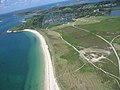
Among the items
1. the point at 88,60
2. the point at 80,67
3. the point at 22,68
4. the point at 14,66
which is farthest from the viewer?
the point at 14,66

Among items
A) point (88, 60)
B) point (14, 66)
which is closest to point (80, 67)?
point (88, 60)

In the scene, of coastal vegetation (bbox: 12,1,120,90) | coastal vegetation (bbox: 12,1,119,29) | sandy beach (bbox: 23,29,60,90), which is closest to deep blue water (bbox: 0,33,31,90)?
sandy beach (bbox: 23,29,60,90)

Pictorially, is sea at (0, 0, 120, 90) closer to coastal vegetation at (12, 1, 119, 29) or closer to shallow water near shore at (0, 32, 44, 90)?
shallow water near shore at (0, 32, 44, 90)

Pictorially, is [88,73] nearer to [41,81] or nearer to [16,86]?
[41,81]

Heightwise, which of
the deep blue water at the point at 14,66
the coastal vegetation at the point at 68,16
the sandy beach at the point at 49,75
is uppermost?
the sandy beach at the point at 49,75

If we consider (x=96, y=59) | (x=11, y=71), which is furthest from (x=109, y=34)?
(x=11, y=71)

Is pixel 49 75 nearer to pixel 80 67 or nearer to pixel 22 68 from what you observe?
pixel 80 67

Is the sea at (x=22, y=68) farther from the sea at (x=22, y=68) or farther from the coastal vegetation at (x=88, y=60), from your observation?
the coastal vegetation at (x=88, y=60)

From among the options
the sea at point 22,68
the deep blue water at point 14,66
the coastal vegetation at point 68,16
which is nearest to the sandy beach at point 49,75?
the sea at point 22,68

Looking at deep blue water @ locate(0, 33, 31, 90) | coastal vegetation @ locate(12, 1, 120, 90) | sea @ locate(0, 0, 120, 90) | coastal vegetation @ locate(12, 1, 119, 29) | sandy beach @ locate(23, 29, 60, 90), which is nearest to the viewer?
coastal vegetation @ locate(12, 1, 120, 90)
